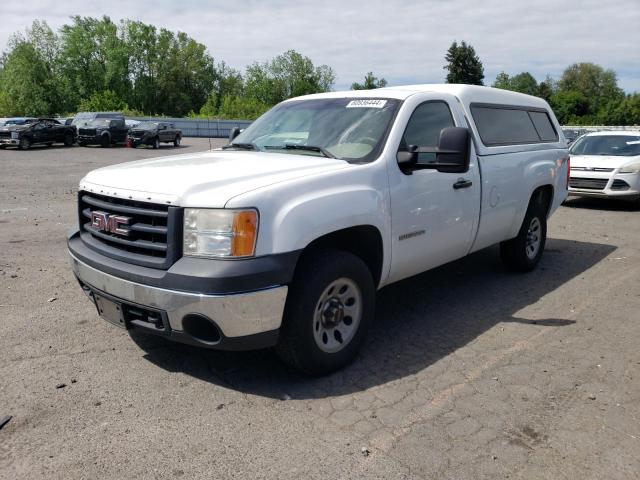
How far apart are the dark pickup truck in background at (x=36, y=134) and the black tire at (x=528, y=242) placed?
26.9 metres

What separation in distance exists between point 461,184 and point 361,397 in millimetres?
2099

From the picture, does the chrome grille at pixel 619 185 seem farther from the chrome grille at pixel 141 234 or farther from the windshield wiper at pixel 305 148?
the chrome grille at pixel 141 234

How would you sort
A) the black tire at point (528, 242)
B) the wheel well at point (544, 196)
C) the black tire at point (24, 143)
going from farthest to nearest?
the black tire at point (24, 143)
the wheel well at point (544, 196)
the black tire at point (528, 242)

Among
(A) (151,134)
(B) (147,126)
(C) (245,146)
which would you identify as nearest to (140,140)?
(A) (151,134)

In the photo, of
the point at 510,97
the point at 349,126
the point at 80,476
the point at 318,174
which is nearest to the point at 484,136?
the point at 510,97

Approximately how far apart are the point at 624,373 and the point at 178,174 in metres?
3.31

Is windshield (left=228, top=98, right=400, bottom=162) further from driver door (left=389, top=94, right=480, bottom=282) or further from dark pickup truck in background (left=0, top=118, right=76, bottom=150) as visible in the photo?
dark pickup truck in background (left=0, top=118, right=76, bottom=150)

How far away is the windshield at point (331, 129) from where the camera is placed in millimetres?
4262

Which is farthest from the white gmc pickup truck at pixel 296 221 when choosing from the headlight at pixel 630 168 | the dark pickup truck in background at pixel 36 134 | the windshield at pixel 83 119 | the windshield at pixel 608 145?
the windshield at pixel 83 119

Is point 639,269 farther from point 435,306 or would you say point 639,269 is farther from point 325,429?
point 325,429

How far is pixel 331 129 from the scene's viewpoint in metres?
4.50

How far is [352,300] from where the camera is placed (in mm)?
3934

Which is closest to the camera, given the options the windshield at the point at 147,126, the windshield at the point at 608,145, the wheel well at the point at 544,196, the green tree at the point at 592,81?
the wheel well at the point at 544,196

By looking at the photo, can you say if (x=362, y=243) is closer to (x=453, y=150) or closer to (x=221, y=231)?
(x=453, y=150)
